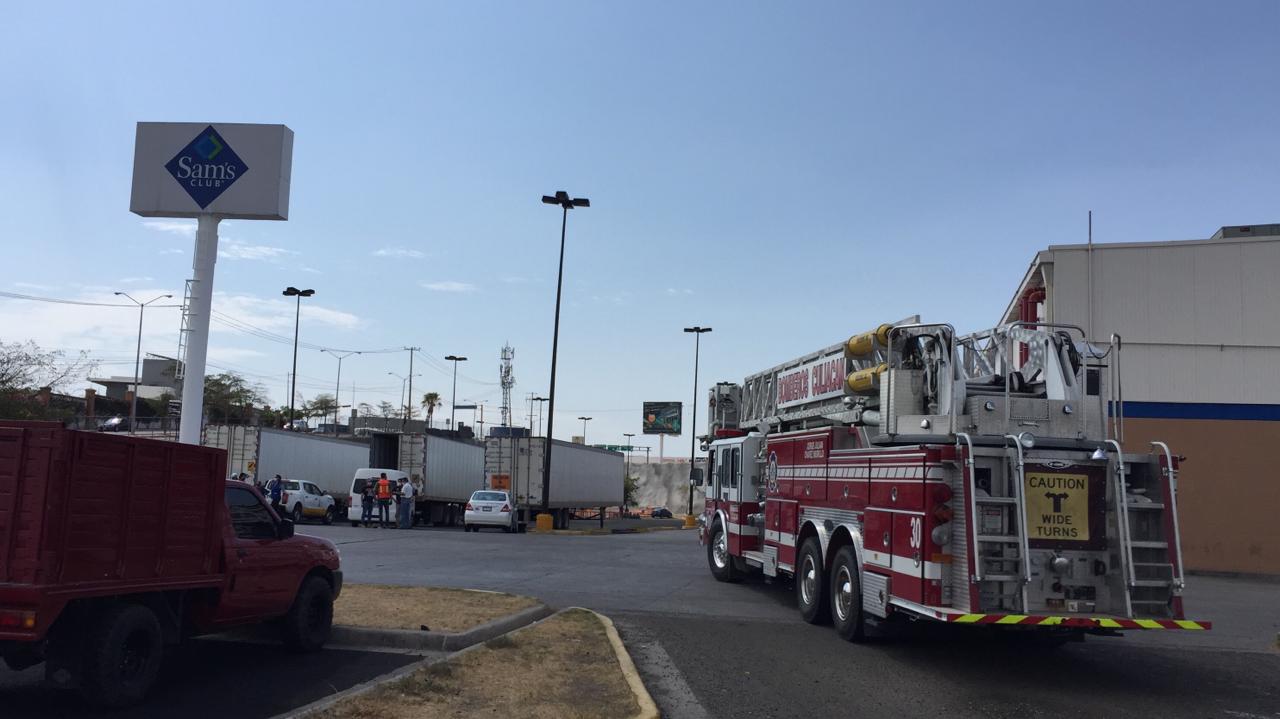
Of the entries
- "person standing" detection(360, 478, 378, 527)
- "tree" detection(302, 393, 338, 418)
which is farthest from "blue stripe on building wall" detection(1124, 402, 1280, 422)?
"tree" detection(302, 393, 338, 418)

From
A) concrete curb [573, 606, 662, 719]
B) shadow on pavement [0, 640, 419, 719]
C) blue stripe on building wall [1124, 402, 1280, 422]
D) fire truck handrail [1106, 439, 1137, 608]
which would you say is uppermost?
blue stripe on building wall [1124, 402, 1280, 422]

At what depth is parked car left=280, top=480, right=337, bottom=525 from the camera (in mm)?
35188

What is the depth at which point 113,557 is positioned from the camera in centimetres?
699

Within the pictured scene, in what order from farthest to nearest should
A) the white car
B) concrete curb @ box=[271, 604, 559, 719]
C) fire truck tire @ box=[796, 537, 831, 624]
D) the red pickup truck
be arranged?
the white car
fire truck tire @ box=[796, 537, 831, 624]
concrete curb @ box=[271, 604, 559, 719]
the red pickup truck

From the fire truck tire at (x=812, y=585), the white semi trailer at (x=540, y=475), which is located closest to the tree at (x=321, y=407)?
the white semi trailer at (x=540, y=475)

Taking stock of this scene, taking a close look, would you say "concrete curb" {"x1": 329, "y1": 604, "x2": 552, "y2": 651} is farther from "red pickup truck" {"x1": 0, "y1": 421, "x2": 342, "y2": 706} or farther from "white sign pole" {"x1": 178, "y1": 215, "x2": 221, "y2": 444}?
"white sign pole" {"x1": 178, "y1": 215, "x2": 221, "y2": 444}

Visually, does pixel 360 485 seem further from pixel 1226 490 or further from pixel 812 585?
pixel 1226 490

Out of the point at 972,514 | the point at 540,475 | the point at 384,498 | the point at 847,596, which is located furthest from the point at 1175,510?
the point at 540,475

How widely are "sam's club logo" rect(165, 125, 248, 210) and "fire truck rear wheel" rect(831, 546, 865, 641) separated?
37.4ft

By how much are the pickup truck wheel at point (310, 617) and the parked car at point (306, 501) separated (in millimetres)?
26223

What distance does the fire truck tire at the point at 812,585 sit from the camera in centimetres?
1184

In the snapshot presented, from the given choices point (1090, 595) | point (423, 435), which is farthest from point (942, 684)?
point (423, 435)

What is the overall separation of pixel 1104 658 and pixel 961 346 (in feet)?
12.3

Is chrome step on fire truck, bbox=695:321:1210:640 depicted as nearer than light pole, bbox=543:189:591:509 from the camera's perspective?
Yes
